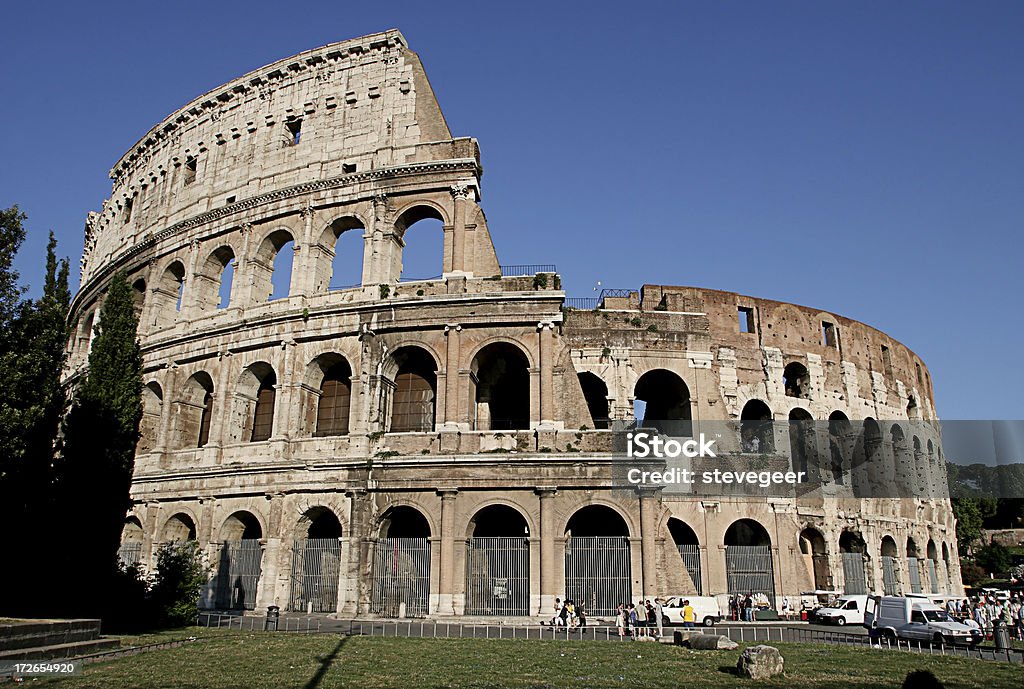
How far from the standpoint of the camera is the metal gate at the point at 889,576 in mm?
28969

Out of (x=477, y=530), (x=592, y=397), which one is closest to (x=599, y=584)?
(x=477, y=530)

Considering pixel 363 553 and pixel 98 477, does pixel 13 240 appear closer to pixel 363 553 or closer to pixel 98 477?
pixel 98 477

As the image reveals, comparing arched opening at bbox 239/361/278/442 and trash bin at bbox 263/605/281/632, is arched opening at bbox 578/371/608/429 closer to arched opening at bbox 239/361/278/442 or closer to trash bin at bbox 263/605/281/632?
arched opening at bbox 239/361/278/442

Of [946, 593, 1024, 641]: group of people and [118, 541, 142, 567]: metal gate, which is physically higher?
[118, 541, 142, 567]: metal gate

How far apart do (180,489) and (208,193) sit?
1060 centimetres

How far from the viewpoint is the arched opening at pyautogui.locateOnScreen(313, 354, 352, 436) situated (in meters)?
22.5

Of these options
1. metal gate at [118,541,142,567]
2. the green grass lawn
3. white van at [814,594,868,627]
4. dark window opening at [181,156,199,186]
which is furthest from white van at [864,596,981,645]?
dark window opening at [181,156,199,186]

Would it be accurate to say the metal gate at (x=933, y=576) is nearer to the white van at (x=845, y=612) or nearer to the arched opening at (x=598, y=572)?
the white van at (x=845, y=612)

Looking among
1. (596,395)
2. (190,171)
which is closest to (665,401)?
(596,395)

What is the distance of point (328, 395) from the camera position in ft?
75.5

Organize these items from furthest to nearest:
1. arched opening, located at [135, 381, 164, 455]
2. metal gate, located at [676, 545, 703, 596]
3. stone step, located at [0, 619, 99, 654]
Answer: arched opening, located at [135, 381, 164, 455]
metal gate, located at [676, 545, 703, 596]
stone step, located at [0, 619, 99, 654]

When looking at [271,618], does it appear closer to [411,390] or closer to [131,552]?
[411,390]

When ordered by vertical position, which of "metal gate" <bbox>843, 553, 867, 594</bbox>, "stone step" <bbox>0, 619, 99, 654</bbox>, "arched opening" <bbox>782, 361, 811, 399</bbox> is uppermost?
"arched opening" <bbox>782, 361, 811, 399</bbox>

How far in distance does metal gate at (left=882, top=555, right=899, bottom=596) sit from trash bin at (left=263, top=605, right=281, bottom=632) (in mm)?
22758
